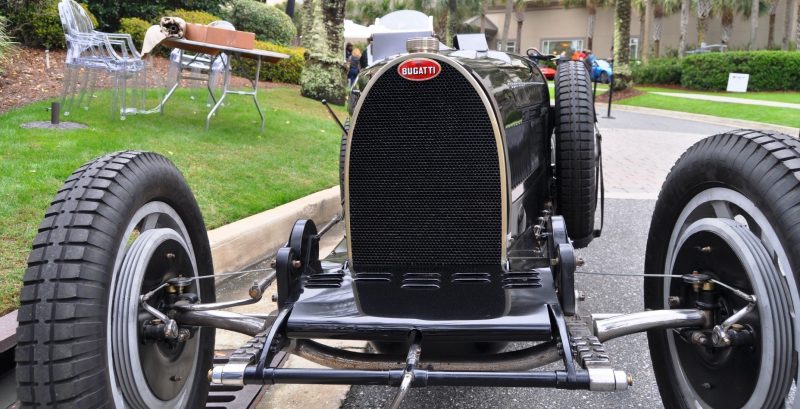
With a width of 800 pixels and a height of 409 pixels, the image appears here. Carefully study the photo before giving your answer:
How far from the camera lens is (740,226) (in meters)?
2.22

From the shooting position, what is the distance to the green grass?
1830cm

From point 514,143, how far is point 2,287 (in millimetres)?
2560

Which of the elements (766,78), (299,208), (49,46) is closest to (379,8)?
(766,78)

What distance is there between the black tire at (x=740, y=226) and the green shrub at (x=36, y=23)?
13.0m

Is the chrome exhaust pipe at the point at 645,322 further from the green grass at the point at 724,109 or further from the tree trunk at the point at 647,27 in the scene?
the tree trunk at the point at 647,27

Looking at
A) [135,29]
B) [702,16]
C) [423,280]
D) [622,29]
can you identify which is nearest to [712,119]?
[622,29]

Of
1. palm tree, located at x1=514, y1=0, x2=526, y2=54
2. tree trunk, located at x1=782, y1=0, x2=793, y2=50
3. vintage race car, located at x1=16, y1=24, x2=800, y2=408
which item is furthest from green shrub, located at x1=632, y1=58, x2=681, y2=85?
vintage race car, located at x1=16, y1=24, x2=800, y2=408

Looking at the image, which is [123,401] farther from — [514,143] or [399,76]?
[514,143]

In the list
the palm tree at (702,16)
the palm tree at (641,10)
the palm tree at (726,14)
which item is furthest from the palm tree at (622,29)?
the palm tree at (726,14)

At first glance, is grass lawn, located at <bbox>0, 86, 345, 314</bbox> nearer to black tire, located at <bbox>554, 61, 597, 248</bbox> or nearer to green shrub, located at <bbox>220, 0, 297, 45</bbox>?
black tire, located at <bbox>554, 61, 597, 248</bbox>

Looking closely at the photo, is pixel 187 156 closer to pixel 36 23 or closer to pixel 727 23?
pixel 36 23

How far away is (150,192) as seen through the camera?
2.36 m

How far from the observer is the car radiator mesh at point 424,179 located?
2.41 meters

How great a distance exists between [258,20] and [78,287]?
18222 millimetres
